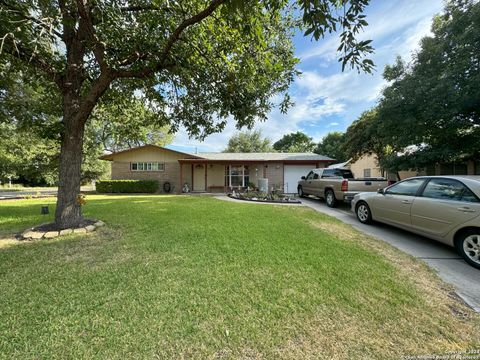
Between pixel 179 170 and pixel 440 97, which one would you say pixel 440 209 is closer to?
pixel 440 97

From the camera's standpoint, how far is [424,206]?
461 cm

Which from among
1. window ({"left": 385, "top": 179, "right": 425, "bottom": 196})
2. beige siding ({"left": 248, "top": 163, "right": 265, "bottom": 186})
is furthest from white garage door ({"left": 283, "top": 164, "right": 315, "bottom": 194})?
window ({"left": 385, "top": 179, "right": 425, "bottom": 196})

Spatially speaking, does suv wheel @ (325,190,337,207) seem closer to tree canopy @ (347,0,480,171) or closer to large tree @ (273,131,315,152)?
tree canopy @ (347,0,480,171)

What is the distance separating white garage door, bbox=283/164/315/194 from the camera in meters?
16.9

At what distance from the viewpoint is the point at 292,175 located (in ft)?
55.7

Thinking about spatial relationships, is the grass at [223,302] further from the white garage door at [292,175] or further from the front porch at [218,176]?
the front porch at [218,176]

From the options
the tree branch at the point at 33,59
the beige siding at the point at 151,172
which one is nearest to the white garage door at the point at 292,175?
the beige siding at the point at 151,172

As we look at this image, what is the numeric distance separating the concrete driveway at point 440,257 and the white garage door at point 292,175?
Result: 33.9 ft

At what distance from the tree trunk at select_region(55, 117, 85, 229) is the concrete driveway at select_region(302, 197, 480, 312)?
289 inches

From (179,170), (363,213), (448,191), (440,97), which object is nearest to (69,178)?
(363,213)

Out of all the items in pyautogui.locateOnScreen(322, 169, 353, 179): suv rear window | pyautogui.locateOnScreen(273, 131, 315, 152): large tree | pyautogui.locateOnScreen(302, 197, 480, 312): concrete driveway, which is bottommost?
pyautogui.locateOnScreen(302, 197, 480, 312): concrete driveway

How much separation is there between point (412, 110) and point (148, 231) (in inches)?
419

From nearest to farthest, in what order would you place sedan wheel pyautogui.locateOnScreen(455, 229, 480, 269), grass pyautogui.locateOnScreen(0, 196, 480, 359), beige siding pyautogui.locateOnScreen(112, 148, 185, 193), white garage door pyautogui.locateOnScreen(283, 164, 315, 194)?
grass pyautogui.locateOnScreen(0, 196, 480, 359) → sedan wheel pyautogui.locateOnScreen(455, 229, 480, 269) → white garage door pyautogui.locateOnScreen(283, 164, 315, 194) → beige siding pyautogui.locateOnScreen(112, 148, 185, 193)

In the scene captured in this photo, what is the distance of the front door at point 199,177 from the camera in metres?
18.1
